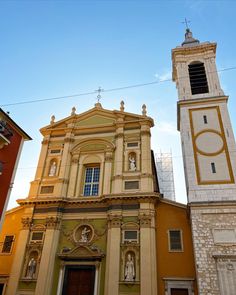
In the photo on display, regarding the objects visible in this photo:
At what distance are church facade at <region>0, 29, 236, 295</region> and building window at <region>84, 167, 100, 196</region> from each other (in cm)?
7

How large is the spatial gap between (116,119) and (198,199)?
8514 millimetres

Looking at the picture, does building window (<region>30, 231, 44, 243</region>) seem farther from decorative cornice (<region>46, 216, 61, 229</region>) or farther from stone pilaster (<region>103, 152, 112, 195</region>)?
stone pilaster (<region>103, 152, 112, 195</region>)

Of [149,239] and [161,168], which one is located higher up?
[161,168]

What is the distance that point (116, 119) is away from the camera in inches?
770

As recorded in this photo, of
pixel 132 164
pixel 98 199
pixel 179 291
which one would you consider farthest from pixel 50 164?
pixel 179 291

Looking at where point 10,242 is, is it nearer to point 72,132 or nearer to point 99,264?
point 99,264

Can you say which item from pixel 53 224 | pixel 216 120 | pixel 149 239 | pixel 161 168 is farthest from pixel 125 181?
pixel 161 168

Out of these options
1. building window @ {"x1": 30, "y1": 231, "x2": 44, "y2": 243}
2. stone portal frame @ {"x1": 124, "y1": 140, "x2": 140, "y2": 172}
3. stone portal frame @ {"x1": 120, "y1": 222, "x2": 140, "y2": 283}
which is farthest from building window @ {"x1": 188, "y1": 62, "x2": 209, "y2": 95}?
building window @ {"x1": 30, "y1": 231, "x2": 44, "y2": 243}

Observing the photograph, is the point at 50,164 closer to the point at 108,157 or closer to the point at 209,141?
the point at 108,157

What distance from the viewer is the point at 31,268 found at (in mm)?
14758

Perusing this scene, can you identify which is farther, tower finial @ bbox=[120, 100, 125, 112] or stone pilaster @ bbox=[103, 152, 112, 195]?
tower finial @ bbox=[120, 100, 125, 112]

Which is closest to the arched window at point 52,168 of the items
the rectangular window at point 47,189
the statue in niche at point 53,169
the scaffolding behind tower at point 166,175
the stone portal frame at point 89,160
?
the statue in niche at point 53,169

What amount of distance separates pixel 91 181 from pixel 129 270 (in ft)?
20.2

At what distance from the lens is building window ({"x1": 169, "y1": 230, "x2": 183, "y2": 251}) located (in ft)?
45.6
